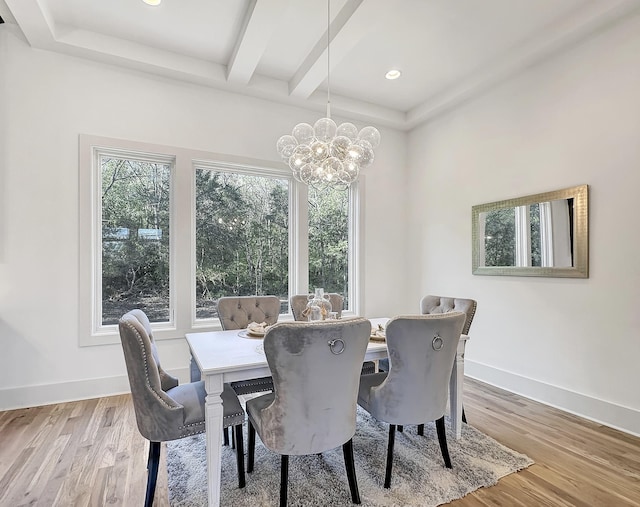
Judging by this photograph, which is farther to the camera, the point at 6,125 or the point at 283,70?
the point at 283,70

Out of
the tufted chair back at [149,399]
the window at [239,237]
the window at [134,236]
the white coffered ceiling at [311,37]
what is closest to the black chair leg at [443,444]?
the tufted chair back at [149,399]

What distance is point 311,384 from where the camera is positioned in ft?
5.30

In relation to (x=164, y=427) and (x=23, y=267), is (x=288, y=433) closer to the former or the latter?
(x=164, y=427)

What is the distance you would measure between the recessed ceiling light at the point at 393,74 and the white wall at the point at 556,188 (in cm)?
95

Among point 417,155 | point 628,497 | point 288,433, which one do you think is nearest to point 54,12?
point 288,433

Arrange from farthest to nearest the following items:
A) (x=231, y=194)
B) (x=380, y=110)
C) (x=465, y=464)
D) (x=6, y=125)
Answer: (x=380, y=110)
(x=231, y=194)
(x=6, y=125)
(x=465, y=464)

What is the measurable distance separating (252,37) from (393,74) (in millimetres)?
1586

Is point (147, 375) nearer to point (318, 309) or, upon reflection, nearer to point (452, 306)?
point (318, 309)

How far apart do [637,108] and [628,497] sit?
2.65 m

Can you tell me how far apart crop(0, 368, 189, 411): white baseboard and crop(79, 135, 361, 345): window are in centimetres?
39

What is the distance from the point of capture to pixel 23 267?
2.98 metres

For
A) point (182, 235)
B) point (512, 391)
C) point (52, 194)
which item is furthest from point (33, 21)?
point (512, 391)

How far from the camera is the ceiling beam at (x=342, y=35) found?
253 cm

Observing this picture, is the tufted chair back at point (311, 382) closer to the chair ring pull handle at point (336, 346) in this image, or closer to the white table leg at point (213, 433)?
the chair ring pull handle at point (336, 346)
